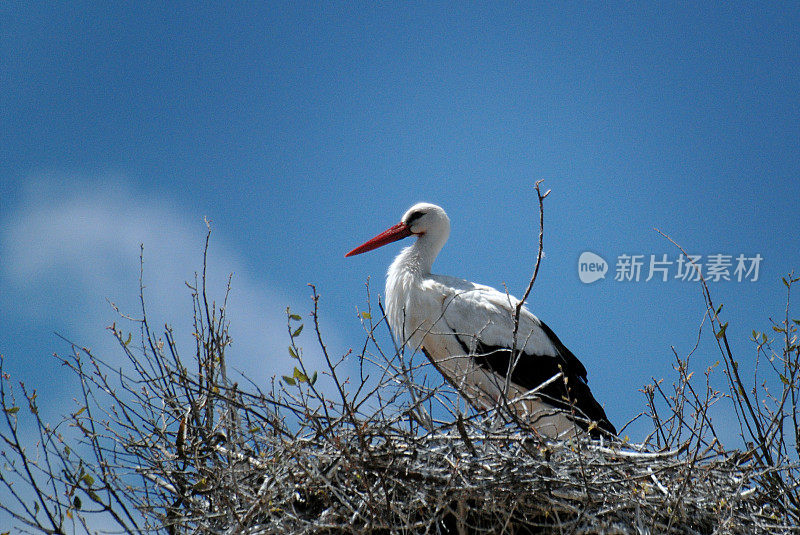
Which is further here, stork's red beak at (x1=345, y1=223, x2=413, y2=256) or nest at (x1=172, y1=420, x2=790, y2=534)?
stork's red beak at (x1=345, y1=223, x2=413, y2=256)

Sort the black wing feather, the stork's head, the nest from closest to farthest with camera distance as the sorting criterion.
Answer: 1. the nest
2. the black wing feather
3. the stork's head

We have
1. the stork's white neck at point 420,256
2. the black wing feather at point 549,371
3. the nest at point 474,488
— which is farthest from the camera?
the stork's white neck at point 420,256

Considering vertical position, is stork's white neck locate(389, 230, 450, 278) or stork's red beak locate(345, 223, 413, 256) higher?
stork's red beak locate(345, 223, 413, 256)

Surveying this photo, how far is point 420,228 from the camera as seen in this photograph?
575 cm

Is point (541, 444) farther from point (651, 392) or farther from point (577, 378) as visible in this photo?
point (577, 378)

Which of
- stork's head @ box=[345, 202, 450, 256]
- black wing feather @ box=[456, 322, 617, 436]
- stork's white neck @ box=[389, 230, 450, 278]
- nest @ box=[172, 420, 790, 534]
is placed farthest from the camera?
stork's head @ box=[345, 202, 450, 256]

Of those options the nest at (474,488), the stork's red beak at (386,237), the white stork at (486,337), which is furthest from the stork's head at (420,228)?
the nest at (474,488)

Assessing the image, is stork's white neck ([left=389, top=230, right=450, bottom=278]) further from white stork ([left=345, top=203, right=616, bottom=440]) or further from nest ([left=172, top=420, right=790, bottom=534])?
nest ([left=172, top=420, right=790, bottom=534])

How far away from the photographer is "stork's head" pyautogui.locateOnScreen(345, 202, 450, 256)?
18.7 feet

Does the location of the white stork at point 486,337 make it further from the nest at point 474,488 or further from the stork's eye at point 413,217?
the nest at point 474,488

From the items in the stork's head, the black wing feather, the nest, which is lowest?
the nest

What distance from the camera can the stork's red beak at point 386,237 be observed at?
5.82 m

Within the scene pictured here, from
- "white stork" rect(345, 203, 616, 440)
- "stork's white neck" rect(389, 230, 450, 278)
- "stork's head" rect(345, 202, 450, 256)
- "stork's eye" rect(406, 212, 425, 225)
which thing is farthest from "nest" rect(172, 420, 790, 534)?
"stork's eye" rect(406, 212, 425, 225)

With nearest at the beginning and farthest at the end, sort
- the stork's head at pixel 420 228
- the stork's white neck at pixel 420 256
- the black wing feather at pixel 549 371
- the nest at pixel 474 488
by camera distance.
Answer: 1. the nest at pixel 474 488
2. the black wing feather at pixel 549 371
3. the stork's white neck at pixel 420 256
4. the stork's head at pixel 420 228
